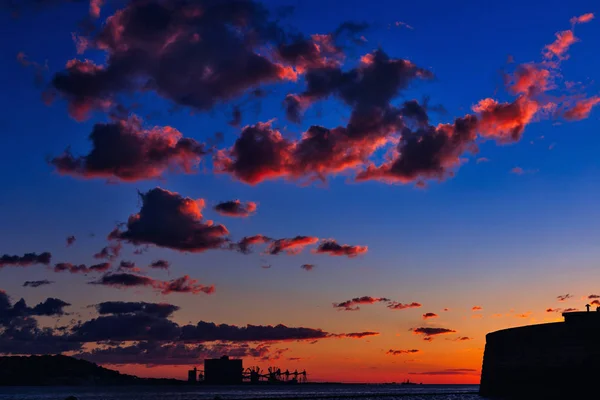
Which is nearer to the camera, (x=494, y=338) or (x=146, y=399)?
(x=494, y=338)

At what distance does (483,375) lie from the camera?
112m

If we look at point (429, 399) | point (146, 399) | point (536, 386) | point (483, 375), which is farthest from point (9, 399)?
point (536, 386)

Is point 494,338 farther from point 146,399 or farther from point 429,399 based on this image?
point 146,399

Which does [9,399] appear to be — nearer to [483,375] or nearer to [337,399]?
[337,399]

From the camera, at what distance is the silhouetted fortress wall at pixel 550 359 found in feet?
284

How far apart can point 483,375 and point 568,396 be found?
80.8 feet

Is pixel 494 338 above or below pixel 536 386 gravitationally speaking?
above

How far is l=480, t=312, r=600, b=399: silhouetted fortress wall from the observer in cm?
8644

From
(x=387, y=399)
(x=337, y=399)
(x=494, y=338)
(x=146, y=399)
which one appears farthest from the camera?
(x=146, y=399)

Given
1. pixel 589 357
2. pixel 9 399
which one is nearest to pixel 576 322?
pixel 589 357

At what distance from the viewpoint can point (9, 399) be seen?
178 m

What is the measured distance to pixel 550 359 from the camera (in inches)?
3575

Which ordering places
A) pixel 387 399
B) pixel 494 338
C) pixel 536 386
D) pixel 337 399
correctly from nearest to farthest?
pixel 536 386 → pixel 494 338 → pixel 337 399 → pixel 387 399

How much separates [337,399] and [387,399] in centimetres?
2085
